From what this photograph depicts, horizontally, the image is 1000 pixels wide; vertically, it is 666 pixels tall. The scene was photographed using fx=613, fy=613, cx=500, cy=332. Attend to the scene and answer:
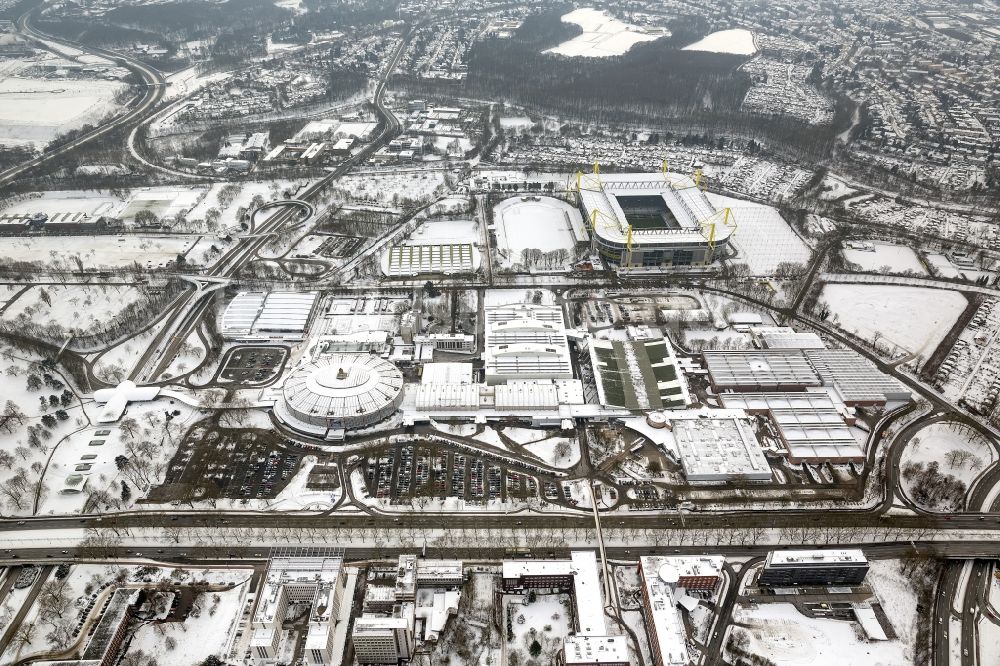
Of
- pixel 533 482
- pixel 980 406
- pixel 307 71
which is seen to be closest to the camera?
pixel 533 482

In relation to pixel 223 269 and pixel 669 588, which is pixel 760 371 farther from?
pixel 223 269

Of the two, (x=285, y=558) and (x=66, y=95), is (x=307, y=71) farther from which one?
(x=285, y=558)

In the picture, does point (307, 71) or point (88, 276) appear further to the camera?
point (307, 71)

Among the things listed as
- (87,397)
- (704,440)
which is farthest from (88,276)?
(704,440)

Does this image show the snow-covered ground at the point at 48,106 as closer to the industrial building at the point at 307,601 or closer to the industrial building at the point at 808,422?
the industrial building at the point at 307,601

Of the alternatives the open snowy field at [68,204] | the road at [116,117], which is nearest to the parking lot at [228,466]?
the open snowy field at [68,204]

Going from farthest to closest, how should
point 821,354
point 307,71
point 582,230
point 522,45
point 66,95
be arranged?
point 522,45
point 307,71
point 66,95
point 582,230
point 821,354

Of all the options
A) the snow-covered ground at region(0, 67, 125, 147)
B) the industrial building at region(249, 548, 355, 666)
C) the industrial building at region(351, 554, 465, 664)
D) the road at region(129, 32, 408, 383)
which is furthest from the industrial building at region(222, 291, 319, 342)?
the snow-covered ground at region(0, 67, 125, 147)
